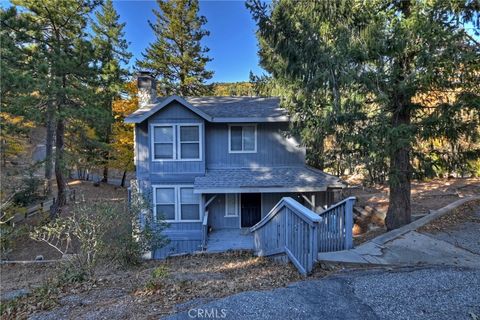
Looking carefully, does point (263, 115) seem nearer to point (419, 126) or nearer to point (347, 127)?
point (347, 127)

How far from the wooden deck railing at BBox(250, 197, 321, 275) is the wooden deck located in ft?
7.55

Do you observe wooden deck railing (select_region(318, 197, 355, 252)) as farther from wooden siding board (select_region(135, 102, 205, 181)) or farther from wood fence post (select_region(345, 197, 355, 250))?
wooden siding board (select_region(135, 102, 205, 181))

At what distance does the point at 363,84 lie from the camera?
7.34m

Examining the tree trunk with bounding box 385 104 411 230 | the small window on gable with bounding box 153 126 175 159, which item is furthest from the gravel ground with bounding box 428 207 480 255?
the small window on gable with bounding box 153 126 175 159

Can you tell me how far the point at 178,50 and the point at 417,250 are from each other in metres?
23.3

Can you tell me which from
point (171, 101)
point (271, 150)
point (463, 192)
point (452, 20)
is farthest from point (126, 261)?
point (463, 192)

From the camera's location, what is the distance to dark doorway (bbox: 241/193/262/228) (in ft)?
40.6

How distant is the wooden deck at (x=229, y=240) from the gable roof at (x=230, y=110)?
15.2 ft

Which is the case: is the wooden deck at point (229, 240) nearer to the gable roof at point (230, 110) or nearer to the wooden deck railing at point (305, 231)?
the wooden deck railing at point (305, 231)

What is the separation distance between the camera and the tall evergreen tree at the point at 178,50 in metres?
23.6

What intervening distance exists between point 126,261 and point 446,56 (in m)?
9.14

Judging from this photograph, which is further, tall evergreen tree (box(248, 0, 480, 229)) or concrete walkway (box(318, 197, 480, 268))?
tall evergreen tree (box(248, 0, 480, 229))

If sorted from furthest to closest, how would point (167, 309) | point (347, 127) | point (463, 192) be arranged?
point (463, 192) → point (347, 127) → point (167, 309)

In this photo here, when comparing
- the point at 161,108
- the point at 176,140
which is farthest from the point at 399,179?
the point at 161,108
